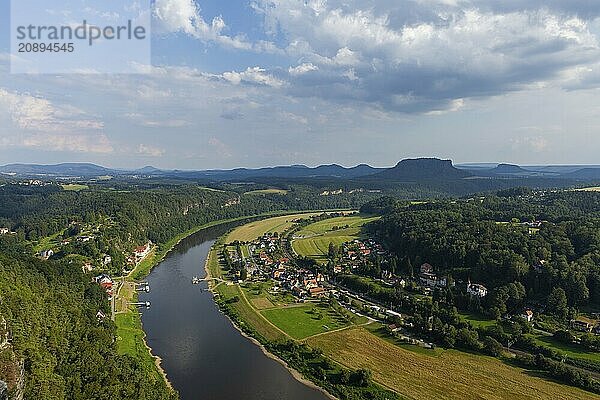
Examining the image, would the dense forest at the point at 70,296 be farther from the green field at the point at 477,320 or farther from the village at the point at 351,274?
the green field at the point at 477,320

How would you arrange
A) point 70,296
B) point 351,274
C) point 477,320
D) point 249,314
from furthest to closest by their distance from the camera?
point 351,274 → point 249,314 → point 477,320 → point 70,296

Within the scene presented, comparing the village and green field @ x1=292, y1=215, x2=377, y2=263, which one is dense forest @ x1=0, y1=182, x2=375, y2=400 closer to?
the village

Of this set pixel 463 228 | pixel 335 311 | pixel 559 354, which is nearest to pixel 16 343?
pixel 335 311

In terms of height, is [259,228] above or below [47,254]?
below

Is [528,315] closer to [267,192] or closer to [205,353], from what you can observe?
[205,353]

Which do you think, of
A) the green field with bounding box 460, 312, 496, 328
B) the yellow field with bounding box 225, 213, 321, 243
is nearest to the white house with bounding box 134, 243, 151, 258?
the yellow field with bounding box 225, 213, 321, 243

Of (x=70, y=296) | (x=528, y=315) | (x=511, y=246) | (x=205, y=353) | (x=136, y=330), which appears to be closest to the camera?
(x=205, y=353)

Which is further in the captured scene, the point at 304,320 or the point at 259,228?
the point at 259,228

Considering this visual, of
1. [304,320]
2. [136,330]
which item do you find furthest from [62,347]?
[304,320]
